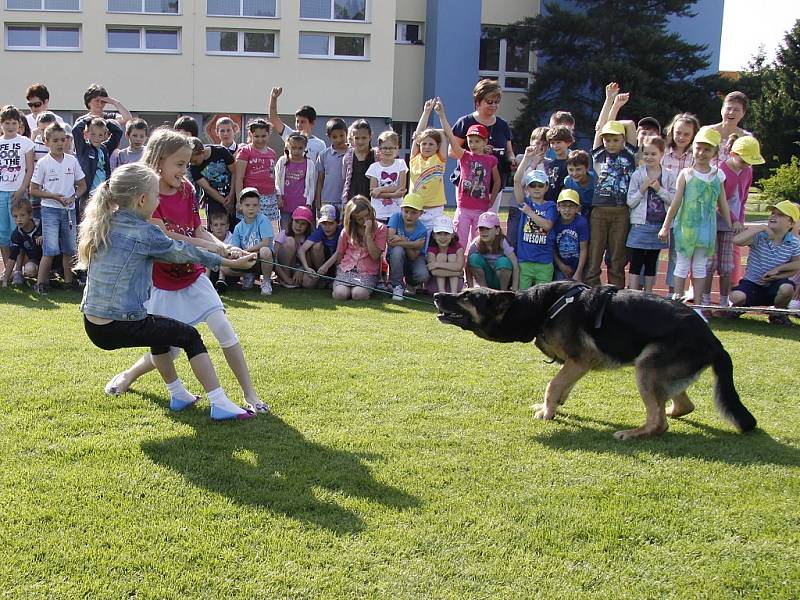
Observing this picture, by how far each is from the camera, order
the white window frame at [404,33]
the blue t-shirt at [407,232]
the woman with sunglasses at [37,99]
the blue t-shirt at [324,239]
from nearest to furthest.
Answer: the blue t-shirt at [407,232] < the blue t-shirt at [324,239] < the woman with sunglasses at [37,99] < the white window frame at [404,33]

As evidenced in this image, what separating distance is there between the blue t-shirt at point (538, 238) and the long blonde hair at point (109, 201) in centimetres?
579

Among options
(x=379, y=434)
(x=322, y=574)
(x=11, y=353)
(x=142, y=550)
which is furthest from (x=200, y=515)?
(x=11, y=353)

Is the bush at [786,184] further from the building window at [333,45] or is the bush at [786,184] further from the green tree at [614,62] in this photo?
the building window at [333,45]

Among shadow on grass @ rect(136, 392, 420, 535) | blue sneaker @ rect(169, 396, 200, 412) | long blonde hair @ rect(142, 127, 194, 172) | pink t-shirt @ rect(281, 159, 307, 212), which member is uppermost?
long blonde hair @ rect(142, 127, 194, 172)

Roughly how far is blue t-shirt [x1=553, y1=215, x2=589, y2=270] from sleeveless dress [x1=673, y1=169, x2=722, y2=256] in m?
1.10

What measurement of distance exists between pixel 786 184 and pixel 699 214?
1750cm

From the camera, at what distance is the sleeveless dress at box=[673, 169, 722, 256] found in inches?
357

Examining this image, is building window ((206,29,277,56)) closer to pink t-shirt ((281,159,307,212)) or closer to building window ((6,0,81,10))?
building window ((6,0,81,10))

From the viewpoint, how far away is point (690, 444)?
511cm

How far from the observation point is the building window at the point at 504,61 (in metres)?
34.2

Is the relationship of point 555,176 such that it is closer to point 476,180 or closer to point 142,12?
point 476,180

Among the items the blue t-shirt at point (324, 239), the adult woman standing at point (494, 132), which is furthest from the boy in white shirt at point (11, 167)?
the adult woman standing at point (494, 132)

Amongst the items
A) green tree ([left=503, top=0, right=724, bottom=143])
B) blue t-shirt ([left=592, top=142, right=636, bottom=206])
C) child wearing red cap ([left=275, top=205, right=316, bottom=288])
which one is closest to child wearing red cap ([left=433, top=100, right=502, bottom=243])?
blue t-shirt ([left=592, top=142, right=636, bottom=206])

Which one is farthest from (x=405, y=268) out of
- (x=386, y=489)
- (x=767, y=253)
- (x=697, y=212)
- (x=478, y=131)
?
(x=386, y=489)
